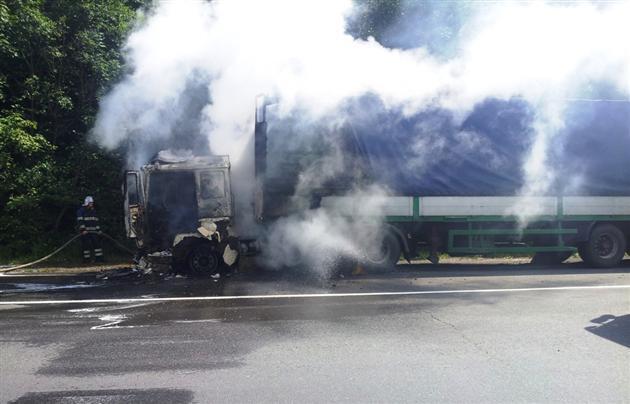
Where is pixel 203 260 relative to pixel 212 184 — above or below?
below

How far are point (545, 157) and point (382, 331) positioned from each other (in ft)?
21.2

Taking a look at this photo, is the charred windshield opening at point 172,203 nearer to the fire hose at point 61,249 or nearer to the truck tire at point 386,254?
the fire hose at point 61,249

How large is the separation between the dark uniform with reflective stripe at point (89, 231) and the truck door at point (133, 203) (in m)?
2.71

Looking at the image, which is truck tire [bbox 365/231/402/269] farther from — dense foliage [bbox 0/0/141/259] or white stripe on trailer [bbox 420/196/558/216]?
dense foliage [bbox 0/0/141/259]

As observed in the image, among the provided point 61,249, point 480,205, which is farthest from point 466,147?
point 61,249

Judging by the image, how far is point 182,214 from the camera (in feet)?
31.5

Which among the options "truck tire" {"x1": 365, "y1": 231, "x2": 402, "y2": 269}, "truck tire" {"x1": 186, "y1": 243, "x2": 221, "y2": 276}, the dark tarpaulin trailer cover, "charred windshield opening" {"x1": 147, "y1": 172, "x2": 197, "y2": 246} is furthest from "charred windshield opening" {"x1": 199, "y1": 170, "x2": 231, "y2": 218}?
"truck tire" {"x1": 365, "y1": 231, "x2": 402, "y2": 269}

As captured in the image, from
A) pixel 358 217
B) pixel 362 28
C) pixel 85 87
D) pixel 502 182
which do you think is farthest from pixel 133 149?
pixel 502 182

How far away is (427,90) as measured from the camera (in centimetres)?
989

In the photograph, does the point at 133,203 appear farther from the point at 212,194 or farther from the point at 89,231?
the point at 89,231

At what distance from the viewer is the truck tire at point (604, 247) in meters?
10.5

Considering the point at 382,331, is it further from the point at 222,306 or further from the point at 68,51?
the point at 68,51

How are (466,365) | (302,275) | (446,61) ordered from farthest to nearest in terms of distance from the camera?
1. (446,61)
2. (302,275)
3. (466,365)

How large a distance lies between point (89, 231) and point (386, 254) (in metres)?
6.81
